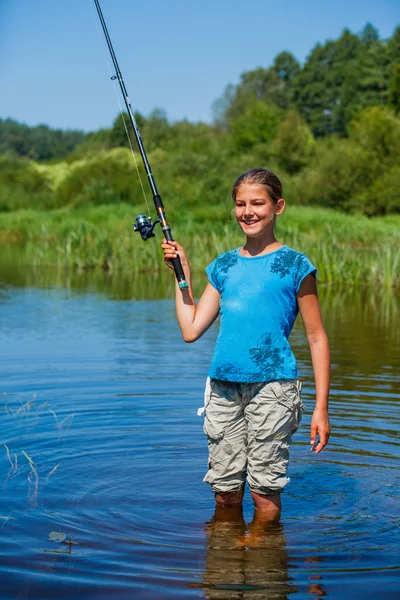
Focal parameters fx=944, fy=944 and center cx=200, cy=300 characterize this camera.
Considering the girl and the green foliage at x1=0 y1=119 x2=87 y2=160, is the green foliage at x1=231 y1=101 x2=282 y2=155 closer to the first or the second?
the green foliage at x1=0 y1=119 x2=87 y2=160

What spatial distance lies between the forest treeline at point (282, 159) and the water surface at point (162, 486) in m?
16.8

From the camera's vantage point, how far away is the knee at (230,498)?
4.41m

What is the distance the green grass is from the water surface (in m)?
5.69

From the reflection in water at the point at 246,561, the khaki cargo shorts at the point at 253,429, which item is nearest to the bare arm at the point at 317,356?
the khaki cargo shorts at the point at 253,429

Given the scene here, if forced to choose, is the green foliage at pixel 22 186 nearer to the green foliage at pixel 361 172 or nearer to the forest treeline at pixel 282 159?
the forest treeline at pixel 282 159

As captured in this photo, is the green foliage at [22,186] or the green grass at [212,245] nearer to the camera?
the green grass at [212,245]

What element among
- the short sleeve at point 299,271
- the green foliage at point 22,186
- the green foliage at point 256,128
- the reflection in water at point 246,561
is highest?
the green foliage at point 256,128

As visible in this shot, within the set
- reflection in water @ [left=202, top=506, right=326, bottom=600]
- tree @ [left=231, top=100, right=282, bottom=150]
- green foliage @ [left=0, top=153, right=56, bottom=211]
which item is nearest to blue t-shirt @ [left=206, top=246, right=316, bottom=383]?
reflection in water @ [left=202, top=506, right=326, bottom=600]

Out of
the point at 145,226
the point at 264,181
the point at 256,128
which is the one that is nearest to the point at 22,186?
the point at 256,128

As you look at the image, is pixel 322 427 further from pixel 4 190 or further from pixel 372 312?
pixel 4 190

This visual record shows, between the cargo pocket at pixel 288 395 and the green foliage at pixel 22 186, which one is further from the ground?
the green foliage at pixel 22 186

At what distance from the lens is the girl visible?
13.4 ft

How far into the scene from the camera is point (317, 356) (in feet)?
13.5

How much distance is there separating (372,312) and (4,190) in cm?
3509
